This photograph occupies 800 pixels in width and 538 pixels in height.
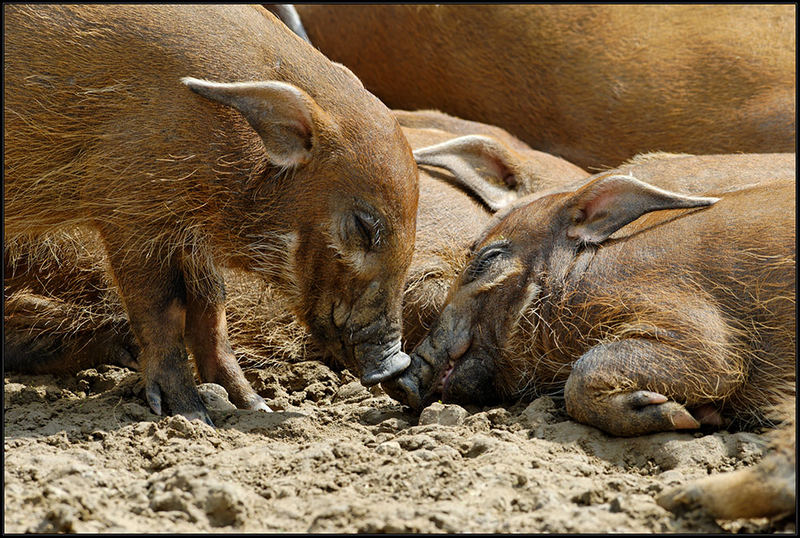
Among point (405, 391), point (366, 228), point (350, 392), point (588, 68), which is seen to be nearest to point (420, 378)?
point (405, 391)

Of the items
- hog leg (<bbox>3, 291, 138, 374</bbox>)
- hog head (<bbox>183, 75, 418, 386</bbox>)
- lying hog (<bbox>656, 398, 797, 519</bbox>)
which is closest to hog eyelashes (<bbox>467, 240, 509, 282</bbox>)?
hog head (<bbox>183, 75, 418, 386</bbox>)

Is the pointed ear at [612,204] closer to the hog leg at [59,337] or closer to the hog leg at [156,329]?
the hog leg at [156,329]

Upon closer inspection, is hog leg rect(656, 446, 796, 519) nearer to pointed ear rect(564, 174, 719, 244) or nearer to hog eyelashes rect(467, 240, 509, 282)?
pointed ear rect(564, 174, 719, 244)

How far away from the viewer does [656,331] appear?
3877 millimetres

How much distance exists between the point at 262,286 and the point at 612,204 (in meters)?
1.45

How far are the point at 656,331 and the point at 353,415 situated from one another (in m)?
1.16

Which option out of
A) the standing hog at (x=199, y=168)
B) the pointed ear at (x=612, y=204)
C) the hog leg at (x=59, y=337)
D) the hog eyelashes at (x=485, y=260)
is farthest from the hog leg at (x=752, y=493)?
the hog leg at (x=59, y=337)

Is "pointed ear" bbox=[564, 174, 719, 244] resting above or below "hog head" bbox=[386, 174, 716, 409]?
above

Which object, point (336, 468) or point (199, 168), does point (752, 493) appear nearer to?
point (336, 468)

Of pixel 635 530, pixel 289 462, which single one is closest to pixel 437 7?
pixel 289 462

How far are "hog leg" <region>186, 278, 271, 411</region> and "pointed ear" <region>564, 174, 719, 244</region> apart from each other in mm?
1449

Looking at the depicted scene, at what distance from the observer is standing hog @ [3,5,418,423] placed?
3799mm

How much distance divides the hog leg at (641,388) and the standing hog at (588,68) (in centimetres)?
265

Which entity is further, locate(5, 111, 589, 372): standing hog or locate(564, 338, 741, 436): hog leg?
locate(5, 111, 589, 372): standing hog
